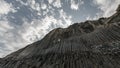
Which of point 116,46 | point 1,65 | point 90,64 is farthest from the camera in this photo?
point 1,65

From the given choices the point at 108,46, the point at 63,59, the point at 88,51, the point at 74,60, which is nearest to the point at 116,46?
the point at 108,46

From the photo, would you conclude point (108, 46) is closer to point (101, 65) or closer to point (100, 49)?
point (100, 49)

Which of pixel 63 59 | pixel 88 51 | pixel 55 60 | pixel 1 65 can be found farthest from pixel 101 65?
pixel 1 65

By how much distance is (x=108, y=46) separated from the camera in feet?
37.2

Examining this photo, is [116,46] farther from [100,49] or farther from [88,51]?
[88,51]

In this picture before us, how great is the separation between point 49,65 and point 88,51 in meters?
3.59

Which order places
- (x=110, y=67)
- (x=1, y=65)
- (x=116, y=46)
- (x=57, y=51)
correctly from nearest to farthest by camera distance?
1. (x=110, y=67)
2. (x=116, y=46)
3. (x=57, y=51)
4. (x=1, y=65)

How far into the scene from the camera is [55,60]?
1201 cm

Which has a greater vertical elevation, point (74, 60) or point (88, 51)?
point (88, 51)

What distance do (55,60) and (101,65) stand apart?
4.18m

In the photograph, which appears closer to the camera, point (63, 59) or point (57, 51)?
point (63, 59)

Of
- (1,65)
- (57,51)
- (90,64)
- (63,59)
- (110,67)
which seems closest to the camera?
(110,67)

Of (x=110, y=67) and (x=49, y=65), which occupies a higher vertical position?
(x=49, y=65)

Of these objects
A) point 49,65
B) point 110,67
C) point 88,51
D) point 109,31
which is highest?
point 109,31
